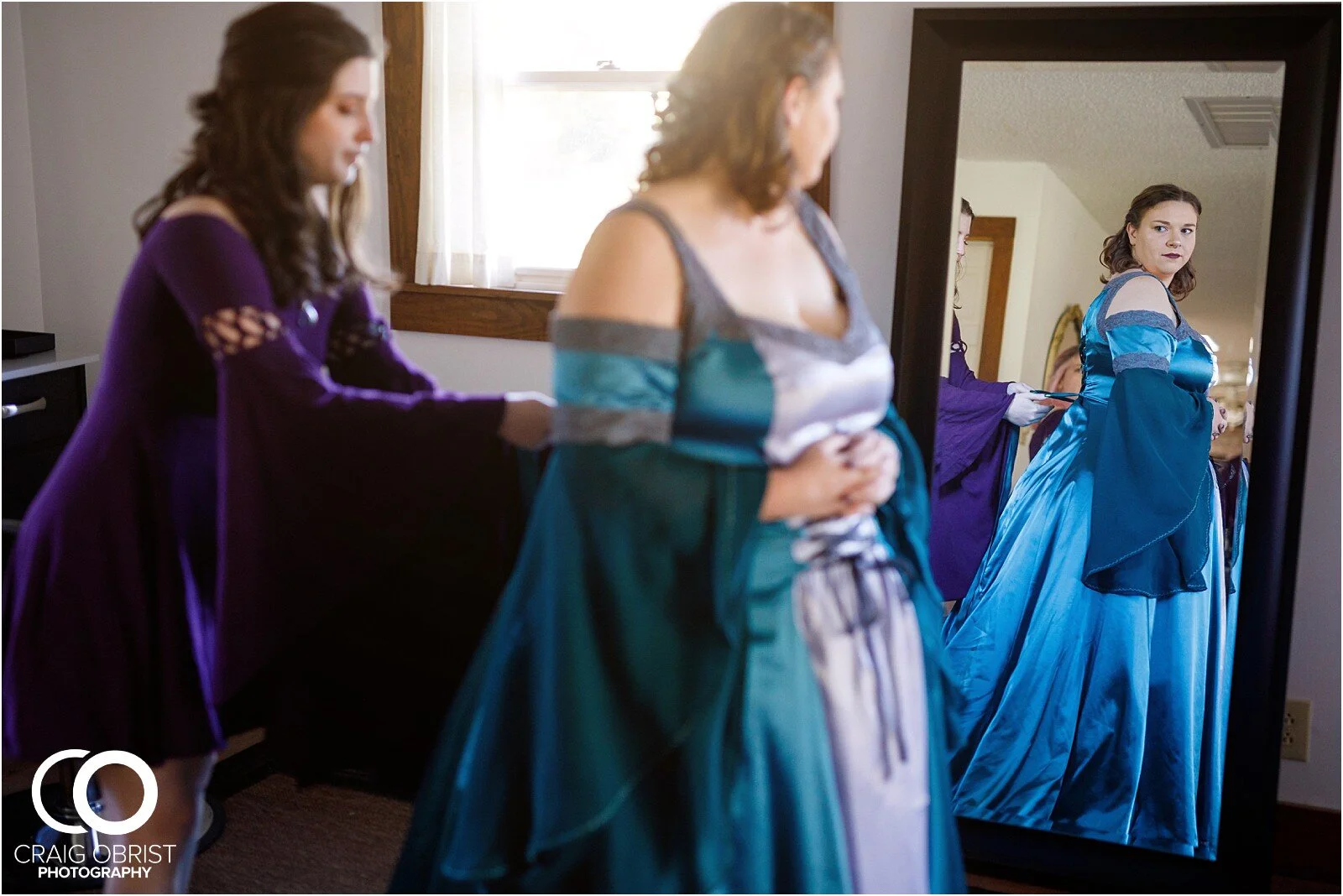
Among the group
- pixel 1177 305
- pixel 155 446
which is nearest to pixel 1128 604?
pixel 1177 305

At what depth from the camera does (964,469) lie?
1.84 m

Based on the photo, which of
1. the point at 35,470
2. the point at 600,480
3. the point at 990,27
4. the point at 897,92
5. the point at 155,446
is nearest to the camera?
the point at 600,480

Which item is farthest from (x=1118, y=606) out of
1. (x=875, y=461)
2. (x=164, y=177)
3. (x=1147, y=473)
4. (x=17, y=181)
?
(x=17, y=181)

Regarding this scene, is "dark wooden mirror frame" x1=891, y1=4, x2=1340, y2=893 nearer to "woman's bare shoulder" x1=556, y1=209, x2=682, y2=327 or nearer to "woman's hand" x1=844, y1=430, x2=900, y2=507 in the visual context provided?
"woman's hand" x1=844, y1=430, x2=900, y2=507

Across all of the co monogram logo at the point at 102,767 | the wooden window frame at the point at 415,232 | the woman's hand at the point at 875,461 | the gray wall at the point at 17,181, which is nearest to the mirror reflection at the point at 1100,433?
the wooden window frame at the point at 415,232

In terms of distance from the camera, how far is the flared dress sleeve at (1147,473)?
1745 millimetres

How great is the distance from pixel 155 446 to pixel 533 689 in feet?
1.59

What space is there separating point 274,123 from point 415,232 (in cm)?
70

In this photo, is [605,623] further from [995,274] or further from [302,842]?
[302,842]

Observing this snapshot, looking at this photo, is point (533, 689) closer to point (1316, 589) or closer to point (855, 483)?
point (855, 483)

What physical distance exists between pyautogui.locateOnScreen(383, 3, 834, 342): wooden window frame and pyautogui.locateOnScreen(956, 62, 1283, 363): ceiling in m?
0.29

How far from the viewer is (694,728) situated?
1.11 metres

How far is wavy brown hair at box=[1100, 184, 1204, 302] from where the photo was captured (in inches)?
67.3

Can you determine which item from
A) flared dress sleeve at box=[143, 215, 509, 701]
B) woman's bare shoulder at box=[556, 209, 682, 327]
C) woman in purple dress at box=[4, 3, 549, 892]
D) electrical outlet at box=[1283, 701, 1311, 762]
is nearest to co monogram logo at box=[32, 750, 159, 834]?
woman in purple dress at box=[4, 3, 549, 892]
